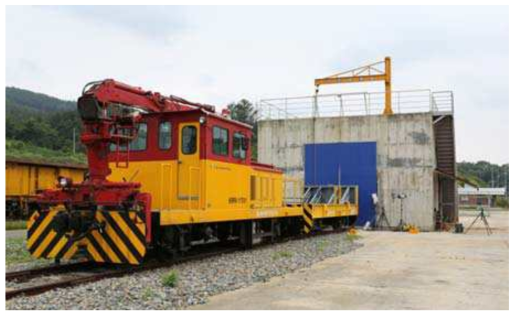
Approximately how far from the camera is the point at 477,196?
88.7m

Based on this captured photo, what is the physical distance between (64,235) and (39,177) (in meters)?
18.4

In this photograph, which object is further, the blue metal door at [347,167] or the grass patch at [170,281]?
the blue metal door at [347,167]

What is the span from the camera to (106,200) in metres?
9.00

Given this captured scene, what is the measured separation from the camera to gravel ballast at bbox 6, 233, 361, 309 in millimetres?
6527

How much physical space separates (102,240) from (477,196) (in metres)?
88.9

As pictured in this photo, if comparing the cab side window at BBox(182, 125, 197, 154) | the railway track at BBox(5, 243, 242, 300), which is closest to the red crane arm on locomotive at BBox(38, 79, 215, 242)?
the railway track at BBox(5, 243, 242, 300)

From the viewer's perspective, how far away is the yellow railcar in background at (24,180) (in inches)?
938

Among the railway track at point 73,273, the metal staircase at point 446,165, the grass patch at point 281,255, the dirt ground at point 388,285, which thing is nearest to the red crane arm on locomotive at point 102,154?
the railway track at point 73,273

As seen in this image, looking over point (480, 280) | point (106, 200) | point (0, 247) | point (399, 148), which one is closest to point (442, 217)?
point (399, 148)

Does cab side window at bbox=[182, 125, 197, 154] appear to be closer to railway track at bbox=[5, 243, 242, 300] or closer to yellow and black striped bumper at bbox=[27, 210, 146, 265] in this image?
railway track at bbox=[5, 243, 242, 300]

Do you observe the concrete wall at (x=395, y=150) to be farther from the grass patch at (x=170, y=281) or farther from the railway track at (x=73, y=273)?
the grass patch at (x=170, y=281)

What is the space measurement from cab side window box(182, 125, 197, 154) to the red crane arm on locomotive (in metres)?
1.13

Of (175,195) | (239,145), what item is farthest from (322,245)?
(175,195)

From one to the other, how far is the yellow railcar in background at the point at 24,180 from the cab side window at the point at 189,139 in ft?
46.8
